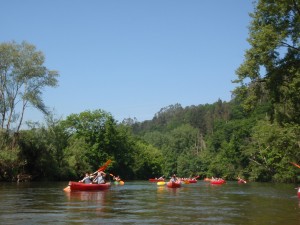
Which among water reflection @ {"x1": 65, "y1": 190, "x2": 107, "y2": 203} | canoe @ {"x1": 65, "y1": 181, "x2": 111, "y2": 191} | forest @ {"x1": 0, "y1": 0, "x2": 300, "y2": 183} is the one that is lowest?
water reflection @ {"x1": 65, "y1": 190, "x2": 107, "y2": 203}

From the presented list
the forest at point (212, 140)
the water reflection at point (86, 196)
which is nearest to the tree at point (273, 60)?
the forest at point (212, 140)

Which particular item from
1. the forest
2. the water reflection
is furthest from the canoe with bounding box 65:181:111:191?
the forest

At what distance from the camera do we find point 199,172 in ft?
316

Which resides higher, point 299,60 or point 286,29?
point 286,29

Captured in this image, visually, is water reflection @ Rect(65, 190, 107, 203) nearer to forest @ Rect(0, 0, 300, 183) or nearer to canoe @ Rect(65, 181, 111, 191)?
canoe @ Rect(65, 181, 111, 191)

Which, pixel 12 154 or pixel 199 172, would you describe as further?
pixel 199 172

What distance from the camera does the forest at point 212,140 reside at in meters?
22.9

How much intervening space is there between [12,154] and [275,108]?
25990mm

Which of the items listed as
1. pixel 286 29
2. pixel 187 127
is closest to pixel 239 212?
pixel 286 29

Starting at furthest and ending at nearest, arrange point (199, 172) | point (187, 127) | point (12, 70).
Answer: point (187, 127), point (199, 172), point (12, 70)

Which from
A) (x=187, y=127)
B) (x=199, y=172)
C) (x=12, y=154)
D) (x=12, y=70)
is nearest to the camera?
(x=12, y=154)

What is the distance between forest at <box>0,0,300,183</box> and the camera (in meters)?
22.9

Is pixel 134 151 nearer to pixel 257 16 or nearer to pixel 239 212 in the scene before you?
pixel 257 16

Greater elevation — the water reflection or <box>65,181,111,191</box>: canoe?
<box>65,181,111,191</box>: canoe
